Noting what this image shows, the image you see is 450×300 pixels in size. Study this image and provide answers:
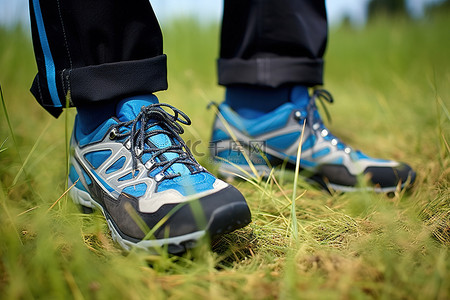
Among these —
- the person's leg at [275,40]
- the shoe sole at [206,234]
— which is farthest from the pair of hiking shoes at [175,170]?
the person's leg at [275,40]

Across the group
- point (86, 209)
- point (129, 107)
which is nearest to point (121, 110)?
point (129, 107)

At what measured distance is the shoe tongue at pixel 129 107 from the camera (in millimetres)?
748

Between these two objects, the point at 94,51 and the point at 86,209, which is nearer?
the point at 94,51

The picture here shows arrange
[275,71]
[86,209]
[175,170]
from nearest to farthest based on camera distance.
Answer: [175,170] < [86,209] < [275,71]

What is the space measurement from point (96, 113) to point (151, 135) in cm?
16

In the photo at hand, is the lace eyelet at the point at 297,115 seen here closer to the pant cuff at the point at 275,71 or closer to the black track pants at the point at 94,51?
the pant cuff at the point at 275,71

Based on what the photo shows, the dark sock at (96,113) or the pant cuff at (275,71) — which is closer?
the dark sock at (96,113)

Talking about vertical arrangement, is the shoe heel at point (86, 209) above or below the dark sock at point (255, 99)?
below

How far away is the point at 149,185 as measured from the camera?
66 cm

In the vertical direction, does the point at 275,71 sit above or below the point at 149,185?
above

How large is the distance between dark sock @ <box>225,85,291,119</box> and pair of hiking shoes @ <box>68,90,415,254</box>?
3cm

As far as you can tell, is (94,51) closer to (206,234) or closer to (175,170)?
(175,170)

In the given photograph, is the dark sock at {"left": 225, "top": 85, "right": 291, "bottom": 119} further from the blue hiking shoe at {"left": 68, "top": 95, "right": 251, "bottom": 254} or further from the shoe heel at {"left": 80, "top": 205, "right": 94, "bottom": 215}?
the shoe heel at {"left": 80, "top": 205, "right": 94, "bottom": 215}

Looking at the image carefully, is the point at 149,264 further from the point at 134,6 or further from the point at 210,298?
the point at 134,6
